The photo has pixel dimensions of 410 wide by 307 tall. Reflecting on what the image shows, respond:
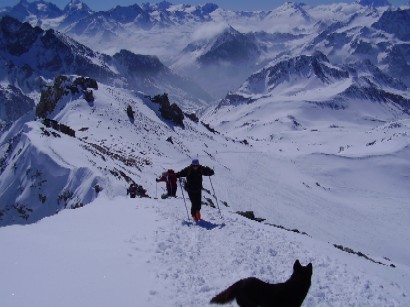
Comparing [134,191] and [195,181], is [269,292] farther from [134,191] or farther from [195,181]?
[134,191]

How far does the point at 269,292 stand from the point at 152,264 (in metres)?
4.12

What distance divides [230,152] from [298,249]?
71275 millimetres

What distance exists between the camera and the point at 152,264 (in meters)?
11.2

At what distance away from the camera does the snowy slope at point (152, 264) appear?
886 centimetres

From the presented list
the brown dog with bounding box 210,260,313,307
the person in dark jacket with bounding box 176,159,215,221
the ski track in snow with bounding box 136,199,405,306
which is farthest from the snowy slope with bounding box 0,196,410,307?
the brown dog with bounding box 210,260,313,307

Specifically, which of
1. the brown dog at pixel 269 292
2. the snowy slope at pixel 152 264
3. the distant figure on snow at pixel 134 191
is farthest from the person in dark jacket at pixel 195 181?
the brown dog at pixel 269 292

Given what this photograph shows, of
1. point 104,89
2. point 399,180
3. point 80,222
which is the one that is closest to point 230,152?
point 104,89

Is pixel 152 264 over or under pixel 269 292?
under

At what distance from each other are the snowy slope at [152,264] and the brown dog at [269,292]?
1496mm

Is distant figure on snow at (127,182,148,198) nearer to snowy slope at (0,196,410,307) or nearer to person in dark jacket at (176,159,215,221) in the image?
snowy slope at (0,196,410,307)

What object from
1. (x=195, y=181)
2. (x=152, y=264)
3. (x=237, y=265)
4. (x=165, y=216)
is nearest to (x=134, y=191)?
(x=165, y=216)

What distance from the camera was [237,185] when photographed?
5647cm

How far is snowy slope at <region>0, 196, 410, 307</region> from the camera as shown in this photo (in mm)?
8859

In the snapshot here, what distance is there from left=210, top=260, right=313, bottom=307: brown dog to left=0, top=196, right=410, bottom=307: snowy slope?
1.50m
